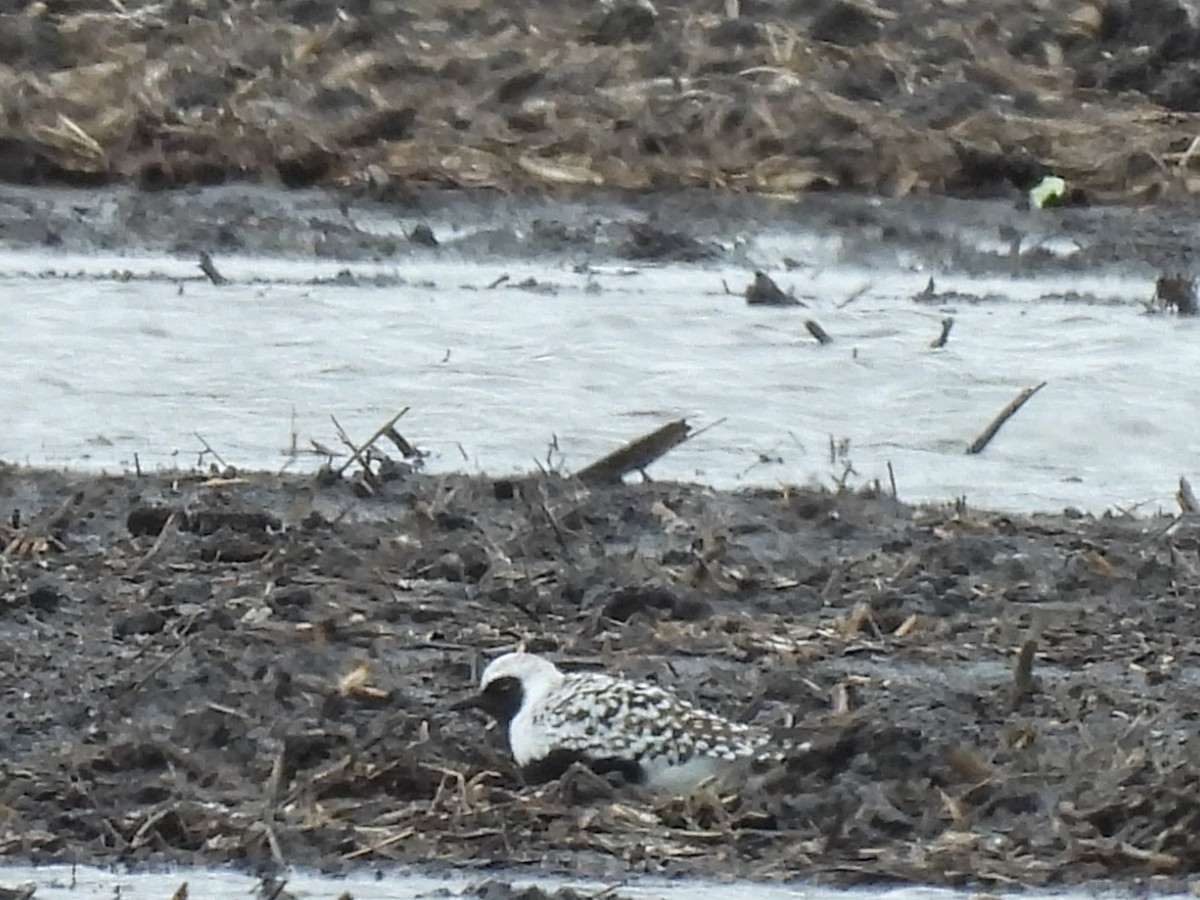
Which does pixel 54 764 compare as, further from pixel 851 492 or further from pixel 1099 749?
pixel 851 492

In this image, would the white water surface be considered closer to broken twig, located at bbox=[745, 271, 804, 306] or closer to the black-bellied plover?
broken twig, located at bbox=[745, 271, 804, 306]

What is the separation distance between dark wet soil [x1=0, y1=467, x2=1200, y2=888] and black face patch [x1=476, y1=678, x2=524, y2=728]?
0.15ft

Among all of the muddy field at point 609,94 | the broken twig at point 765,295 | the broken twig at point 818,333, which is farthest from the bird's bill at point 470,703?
the muddy field at point 609,94

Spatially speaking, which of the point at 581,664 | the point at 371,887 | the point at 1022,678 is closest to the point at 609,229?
the point at 581,664

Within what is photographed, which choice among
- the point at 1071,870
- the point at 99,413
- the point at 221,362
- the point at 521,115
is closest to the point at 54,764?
the point at 1071,870

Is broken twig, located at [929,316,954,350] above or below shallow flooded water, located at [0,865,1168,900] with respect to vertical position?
above

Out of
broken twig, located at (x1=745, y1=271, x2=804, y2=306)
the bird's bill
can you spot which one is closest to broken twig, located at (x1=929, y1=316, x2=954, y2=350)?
broken twig, located at (x1=745, y1=271, x2=804, y2=306)

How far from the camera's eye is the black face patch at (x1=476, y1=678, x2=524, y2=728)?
4.76m

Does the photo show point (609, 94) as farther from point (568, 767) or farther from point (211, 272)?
point (568, 767)

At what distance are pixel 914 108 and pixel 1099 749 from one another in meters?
7.37

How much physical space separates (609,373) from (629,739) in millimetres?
3647

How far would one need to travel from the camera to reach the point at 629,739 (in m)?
4.60

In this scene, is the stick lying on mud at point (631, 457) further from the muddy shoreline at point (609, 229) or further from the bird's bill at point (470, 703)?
the muddy shoreline at point (609, 229)

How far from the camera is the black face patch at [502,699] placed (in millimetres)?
4758
